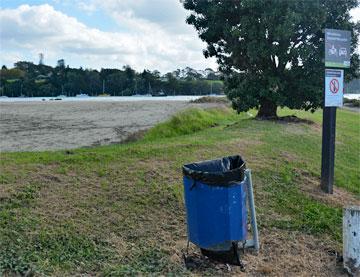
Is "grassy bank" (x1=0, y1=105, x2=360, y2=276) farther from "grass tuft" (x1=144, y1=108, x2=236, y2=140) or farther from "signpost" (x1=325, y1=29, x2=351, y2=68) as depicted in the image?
"grass tuft" (x1=144, y1=108, x2=236, y2=140)

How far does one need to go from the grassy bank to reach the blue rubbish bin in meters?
0.33

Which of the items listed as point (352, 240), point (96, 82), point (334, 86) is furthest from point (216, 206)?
point (96, 82)

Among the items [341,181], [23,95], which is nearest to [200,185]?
[341,181]

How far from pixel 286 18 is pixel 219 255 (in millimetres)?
11266

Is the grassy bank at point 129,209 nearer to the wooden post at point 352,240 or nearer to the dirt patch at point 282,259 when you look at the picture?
the dirt patch at point 282,259

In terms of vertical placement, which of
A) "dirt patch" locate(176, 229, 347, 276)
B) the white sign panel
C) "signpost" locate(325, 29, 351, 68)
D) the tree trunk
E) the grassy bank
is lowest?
"dirt patch" locate(176, 229, 347, 276)

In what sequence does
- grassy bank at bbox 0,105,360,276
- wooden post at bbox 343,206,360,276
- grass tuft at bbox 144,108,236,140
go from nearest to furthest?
grassy bank at bbox 0,105,360,276
wooden post at bbox 343,206,360,276
grass tuft at bbox 144,108,236,140

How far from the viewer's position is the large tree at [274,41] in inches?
582

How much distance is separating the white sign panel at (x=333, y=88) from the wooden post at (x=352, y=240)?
8.96 feet

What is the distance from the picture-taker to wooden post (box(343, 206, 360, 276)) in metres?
4.76

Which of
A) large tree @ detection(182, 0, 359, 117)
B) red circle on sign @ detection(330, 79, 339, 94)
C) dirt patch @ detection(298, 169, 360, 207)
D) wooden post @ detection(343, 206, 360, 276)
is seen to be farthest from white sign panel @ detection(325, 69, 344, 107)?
large tree @ detection(182, 0, 359, 117)

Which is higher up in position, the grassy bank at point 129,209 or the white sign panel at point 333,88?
the white sign panel at point 333,88

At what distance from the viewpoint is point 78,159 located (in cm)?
739

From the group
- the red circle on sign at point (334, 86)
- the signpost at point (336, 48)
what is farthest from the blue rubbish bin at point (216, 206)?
the signpost at point (336, 48)
